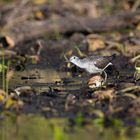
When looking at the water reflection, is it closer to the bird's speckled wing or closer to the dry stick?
the bird's speckled wing

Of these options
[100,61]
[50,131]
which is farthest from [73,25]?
[50,131]

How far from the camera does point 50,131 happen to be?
22.5 feet

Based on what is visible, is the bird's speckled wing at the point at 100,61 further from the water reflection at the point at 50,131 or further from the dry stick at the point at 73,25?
the dry stick at the point at 73,25

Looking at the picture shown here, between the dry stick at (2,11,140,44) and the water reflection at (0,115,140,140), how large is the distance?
6610mm

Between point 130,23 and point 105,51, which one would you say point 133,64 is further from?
point 130,23

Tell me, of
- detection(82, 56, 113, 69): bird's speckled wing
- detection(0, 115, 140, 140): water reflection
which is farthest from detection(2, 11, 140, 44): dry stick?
detection(0, 115, 140, 140): water reflection

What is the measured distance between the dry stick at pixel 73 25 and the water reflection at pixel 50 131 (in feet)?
21.7

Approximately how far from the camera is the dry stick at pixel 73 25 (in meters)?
13.9

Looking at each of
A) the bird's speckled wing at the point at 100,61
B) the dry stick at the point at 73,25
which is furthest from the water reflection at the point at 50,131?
the dry stick at the point at 73,25

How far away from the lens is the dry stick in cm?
1394

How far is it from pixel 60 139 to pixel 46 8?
9202 millimetres

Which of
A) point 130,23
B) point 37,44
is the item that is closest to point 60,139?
point 37,44

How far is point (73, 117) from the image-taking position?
7.33 metres

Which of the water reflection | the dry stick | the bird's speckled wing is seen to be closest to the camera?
the water reflection
